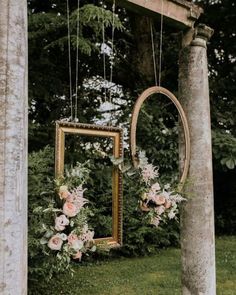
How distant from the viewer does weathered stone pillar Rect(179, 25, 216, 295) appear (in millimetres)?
3385

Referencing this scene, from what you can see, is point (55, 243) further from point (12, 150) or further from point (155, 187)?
point (155, 187)

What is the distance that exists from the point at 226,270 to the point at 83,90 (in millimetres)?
3885

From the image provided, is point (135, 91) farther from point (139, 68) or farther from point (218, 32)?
point (218, 32)

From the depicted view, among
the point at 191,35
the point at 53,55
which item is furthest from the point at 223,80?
the point at 191,35

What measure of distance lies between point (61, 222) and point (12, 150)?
2.01 feet

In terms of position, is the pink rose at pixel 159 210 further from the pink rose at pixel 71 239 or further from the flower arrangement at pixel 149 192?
the pink rose at pixel 71 239

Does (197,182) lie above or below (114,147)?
below

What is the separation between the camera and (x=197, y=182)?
342 cm

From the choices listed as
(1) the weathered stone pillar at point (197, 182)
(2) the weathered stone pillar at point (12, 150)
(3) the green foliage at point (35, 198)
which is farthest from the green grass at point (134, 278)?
(2) the weathered stone pillar at point (12, 150)

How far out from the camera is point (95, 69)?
8.28 m

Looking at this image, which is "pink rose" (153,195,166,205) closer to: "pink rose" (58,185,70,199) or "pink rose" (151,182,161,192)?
"pink rose" (151,182,161,192)

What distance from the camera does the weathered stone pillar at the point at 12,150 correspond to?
6.77 ft

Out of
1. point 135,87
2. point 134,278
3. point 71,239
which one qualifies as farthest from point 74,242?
point 135,87

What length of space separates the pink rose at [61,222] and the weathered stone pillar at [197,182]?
1197 millimetres
